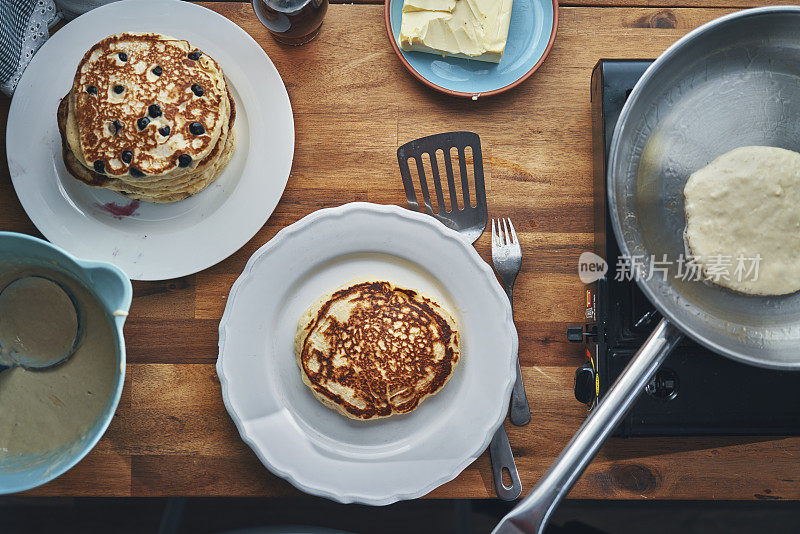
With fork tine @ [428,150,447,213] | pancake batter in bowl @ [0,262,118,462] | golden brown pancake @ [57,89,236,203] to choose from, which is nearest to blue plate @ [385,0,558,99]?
fork tine @ [428,150,447,213]

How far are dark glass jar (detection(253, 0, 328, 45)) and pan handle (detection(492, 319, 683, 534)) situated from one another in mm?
842

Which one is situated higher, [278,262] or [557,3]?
[557,3]

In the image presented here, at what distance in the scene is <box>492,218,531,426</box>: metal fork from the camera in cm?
116

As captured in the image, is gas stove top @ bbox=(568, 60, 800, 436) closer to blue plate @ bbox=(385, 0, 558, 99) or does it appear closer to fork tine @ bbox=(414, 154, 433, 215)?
blue plate @ bbox=(385, 0, 558, 99)

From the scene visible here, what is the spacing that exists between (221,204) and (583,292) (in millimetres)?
741

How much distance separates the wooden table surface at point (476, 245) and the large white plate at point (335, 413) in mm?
91

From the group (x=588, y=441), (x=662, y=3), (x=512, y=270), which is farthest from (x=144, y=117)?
(x=662, y=3)

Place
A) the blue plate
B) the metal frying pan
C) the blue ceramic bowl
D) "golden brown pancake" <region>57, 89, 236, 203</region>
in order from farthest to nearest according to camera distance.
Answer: the blue plate
"golden brown pancake" <region>57, 89, 236, 203</region>
the metal frying pan
the blue ceramic bowl

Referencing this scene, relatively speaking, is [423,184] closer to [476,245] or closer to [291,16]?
[476,245]

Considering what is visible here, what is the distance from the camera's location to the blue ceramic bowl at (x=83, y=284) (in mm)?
843

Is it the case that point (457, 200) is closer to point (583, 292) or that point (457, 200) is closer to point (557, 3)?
point (583, 292)

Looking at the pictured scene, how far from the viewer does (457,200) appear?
1.18 metres

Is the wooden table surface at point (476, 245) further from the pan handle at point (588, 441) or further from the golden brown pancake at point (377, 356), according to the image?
the pan handle at point (588, 441)

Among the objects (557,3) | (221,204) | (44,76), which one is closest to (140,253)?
(221,204)
